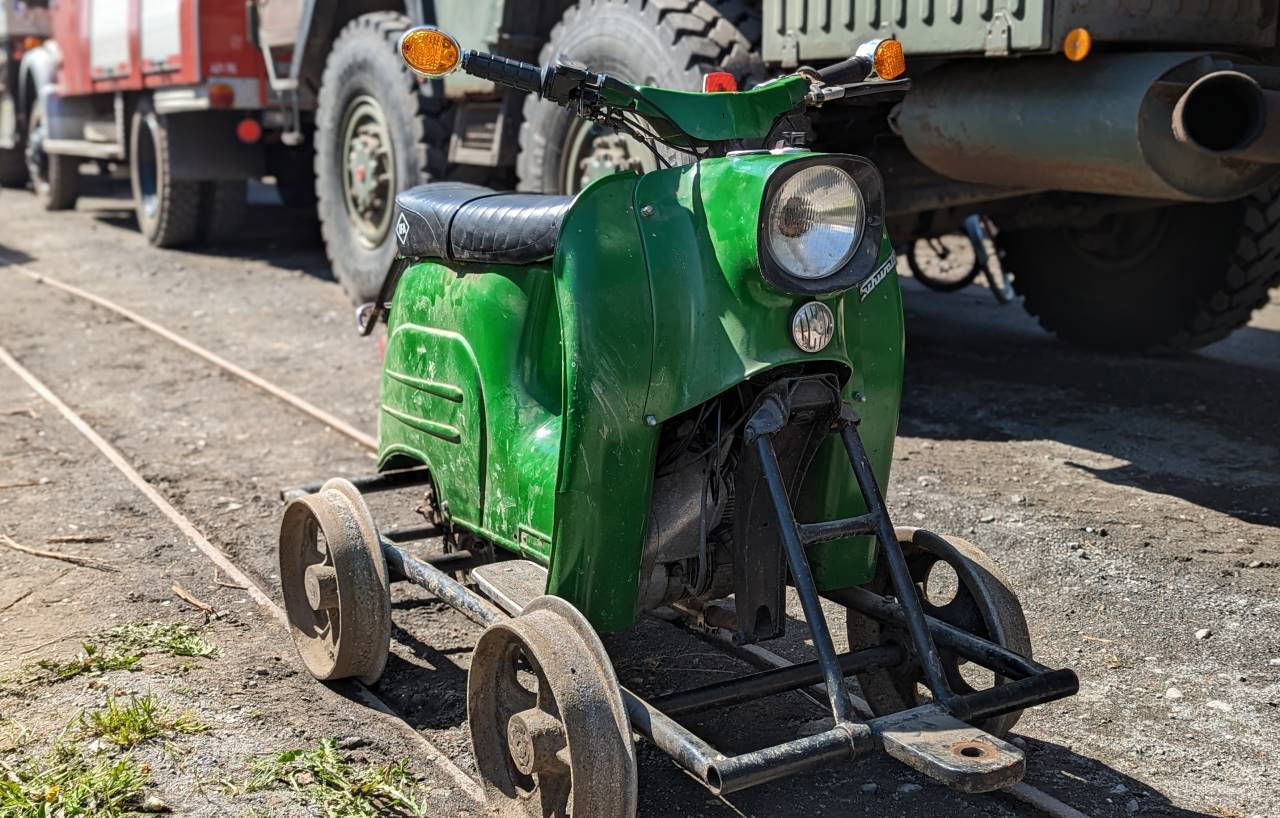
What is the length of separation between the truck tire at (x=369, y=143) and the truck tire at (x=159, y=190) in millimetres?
3018

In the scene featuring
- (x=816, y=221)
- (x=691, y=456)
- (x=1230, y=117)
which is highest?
(x=1230, y=117)

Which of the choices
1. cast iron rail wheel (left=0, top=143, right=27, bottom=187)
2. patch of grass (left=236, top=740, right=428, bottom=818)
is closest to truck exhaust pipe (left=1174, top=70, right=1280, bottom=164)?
patch of grass (left=236, top=740, right=428, bottom=818)

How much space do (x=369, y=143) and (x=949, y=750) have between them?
7116mm

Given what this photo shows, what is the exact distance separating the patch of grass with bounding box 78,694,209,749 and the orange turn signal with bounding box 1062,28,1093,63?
3.63 meters

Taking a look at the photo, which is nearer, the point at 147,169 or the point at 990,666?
the point at 990,666

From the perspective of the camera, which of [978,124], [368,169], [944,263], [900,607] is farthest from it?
[944,263]

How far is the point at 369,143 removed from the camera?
8992 millimetres

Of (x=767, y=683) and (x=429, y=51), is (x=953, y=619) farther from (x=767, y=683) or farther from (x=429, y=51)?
(x=429, y=51)

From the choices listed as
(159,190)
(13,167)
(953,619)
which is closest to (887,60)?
(953,619)

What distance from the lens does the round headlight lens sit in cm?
286

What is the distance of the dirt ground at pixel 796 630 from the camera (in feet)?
11.1

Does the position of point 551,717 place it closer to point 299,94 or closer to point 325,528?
point 325,528

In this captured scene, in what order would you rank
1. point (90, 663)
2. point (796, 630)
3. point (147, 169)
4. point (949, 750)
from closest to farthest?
1. point (949, 750)
2. point (90, 663)
3. point (796, 630)
4. point (147, 169)

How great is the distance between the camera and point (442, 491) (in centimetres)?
380
